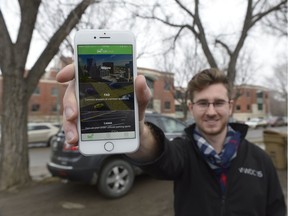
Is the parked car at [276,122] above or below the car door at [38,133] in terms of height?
below

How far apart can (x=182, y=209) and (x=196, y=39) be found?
10925mm

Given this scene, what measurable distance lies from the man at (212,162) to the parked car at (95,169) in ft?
11.1

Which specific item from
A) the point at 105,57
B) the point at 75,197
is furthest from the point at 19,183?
the point at 105,57

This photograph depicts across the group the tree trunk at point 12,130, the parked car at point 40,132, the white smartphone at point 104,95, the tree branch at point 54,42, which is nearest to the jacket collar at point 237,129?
the white smartphone at point 104,95

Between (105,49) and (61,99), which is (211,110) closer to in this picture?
(105,49)

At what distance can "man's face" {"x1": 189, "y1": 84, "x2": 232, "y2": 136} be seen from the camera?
194 centimetres

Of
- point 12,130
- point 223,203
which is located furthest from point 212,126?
point 12,130

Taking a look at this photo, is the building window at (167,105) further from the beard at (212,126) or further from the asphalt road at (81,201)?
the beard at (212,126)

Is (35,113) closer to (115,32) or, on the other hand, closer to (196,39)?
(196,39)

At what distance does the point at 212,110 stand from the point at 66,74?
1.07 m

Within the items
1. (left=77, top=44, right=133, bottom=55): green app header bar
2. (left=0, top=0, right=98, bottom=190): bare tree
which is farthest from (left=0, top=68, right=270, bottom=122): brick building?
(left=77, top=44, right=133, bottom=55): green app header bar

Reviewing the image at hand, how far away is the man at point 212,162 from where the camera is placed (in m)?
1.61

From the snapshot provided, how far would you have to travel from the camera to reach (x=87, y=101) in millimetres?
1269

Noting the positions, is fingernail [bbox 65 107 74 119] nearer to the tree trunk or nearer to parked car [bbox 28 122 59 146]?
the tree trunk
